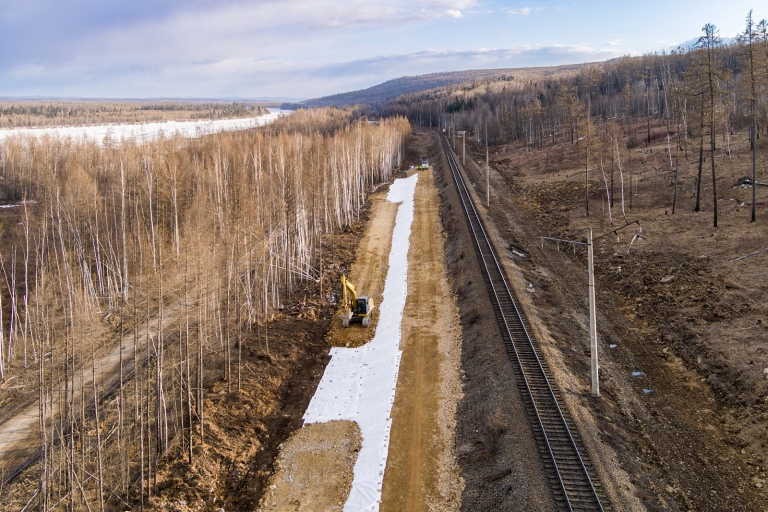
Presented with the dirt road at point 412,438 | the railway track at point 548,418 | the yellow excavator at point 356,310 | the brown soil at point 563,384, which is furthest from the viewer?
the yellow excavator at point 356,310

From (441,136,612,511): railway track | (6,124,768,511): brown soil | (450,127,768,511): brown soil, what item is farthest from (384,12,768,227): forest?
(441,136,612,511): railway track

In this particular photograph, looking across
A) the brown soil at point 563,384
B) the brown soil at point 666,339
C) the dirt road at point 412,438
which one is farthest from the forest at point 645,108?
the dirt road at point 412,438

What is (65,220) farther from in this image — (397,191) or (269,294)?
(397,191)

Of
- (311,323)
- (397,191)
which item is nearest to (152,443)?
(311,323)

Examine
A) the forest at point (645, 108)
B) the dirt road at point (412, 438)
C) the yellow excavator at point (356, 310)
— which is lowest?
the dirt road at point (412, 438)

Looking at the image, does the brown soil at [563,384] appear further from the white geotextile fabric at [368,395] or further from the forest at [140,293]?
the forest at [140,293]
